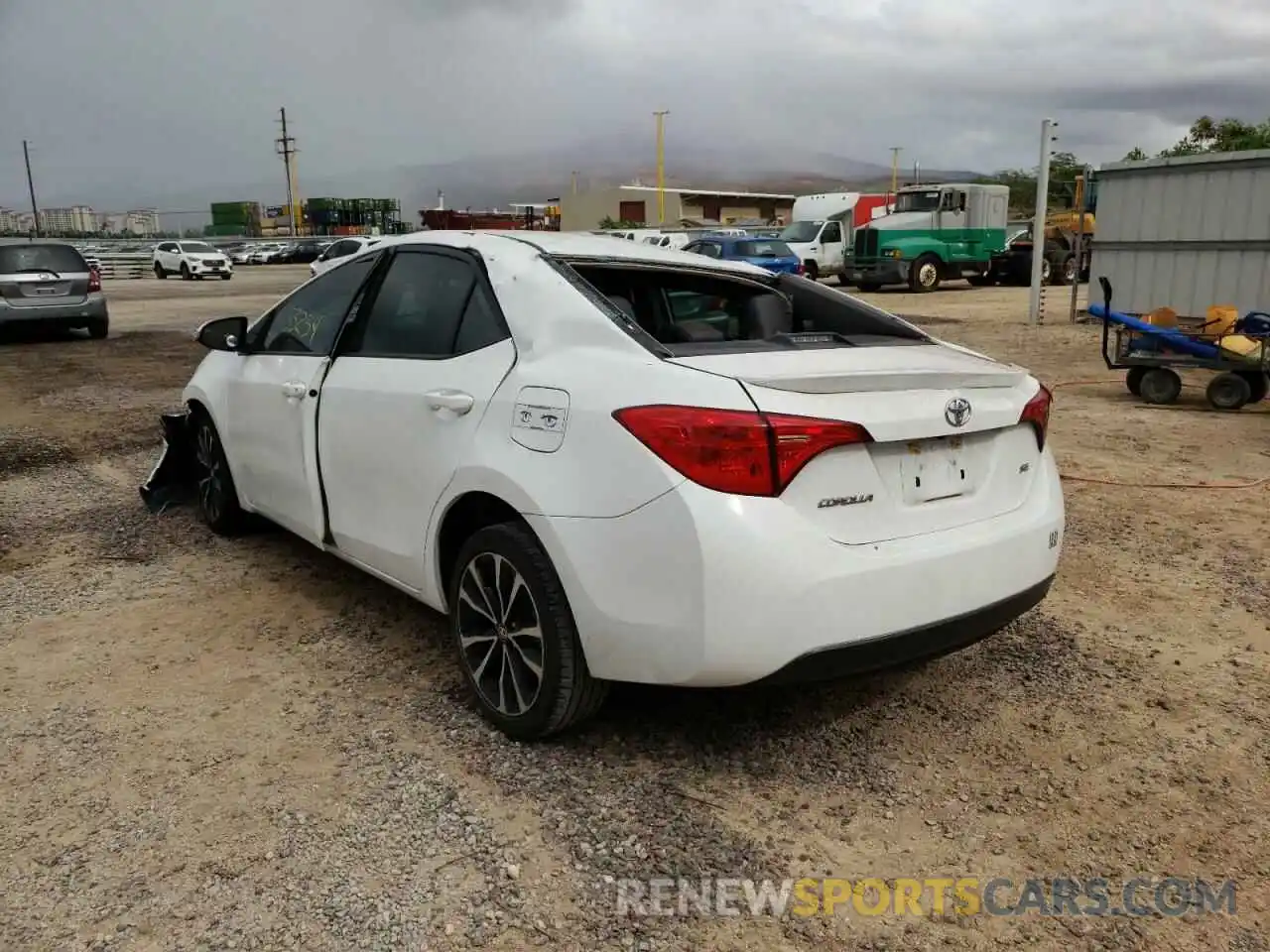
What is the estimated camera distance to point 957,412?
2.92 metres

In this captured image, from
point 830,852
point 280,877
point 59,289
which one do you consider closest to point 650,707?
point 830,852

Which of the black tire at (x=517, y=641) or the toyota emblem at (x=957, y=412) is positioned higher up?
the toyota emblem at (x=957, y=412)

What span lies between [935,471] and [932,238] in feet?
81.2

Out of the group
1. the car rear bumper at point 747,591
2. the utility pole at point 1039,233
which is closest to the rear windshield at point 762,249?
the utility pole at point 1039,233

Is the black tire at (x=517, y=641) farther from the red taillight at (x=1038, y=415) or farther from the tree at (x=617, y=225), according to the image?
the tree at (x=617, y=225)

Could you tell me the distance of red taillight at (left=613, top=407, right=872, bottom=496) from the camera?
2.57m

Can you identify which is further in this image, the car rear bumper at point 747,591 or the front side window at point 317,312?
the front side window at point 317,312

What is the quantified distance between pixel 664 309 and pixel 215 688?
2077mm

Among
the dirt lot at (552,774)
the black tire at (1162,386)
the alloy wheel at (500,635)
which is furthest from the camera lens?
the black tire at (1162,386)

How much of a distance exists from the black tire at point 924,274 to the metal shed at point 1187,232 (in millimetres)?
11078

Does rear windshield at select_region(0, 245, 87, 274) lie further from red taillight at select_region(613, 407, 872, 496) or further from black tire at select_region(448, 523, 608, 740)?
red taillight at select_region(613, 407, 872, 496)

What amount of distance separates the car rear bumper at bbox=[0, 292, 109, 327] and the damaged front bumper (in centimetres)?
1094

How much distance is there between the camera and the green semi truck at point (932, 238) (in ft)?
83.7

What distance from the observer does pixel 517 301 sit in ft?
10.6
